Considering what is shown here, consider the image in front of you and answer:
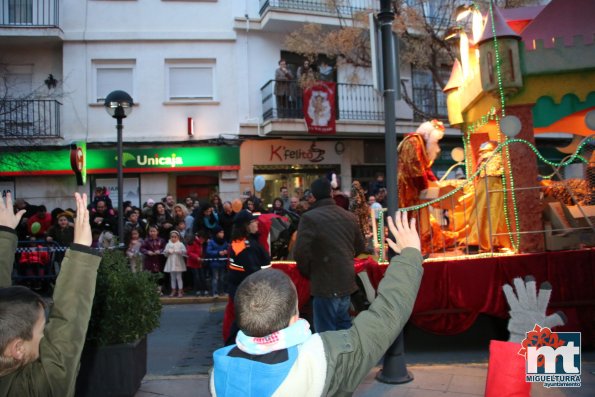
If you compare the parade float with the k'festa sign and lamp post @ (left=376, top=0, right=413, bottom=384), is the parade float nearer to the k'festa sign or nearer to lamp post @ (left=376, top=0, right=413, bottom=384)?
lamp post @ (left=376, top=0, right=413, bottom=384)

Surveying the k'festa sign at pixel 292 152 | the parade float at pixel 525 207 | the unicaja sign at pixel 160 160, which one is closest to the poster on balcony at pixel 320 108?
the k'festa sign at pixel 292 152

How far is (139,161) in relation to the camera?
15648mm

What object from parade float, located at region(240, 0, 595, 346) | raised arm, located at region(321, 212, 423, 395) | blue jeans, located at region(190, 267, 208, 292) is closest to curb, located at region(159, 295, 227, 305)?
blue jeans, located at region(190, 267, 208, 292)

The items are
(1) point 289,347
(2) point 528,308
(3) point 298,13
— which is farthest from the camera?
(3) point 298,13

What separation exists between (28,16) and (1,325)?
16964 millimetres

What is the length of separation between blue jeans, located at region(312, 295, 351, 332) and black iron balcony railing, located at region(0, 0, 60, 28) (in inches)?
567

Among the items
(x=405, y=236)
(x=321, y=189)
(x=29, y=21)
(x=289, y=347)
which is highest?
(x=29, y=21)

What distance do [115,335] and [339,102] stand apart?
45.5 ft

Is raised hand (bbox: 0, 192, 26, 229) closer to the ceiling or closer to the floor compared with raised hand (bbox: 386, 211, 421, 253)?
closer to the ceiling

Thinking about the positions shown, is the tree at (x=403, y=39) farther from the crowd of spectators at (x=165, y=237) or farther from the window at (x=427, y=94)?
the crowd of spectators at (x=165, y=237)

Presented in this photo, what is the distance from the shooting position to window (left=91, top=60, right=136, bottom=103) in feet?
52.3

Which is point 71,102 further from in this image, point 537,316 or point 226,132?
point 537,316

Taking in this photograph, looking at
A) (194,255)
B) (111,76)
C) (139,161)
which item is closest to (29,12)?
(111,76)

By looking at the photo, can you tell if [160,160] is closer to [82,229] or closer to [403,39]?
[403,39]
